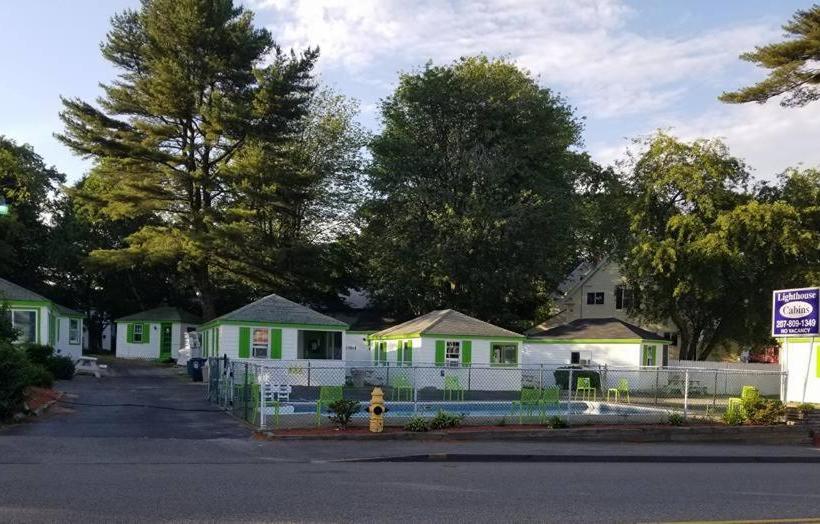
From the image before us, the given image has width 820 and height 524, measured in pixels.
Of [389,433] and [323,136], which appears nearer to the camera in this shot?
[389,433]

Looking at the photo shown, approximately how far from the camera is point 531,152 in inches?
1847

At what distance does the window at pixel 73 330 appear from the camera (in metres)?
42.0

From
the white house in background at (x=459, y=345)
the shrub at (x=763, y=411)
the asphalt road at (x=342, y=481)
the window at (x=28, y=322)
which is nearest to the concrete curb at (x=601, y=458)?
the asphalt road at (x=342, y=481)

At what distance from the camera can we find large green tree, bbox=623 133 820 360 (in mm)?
40812

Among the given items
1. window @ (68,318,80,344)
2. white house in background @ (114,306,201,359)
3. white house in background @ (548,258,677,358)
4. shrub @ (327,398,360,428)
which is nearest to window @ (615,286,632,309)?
white house in background @ (548,258,677,358)

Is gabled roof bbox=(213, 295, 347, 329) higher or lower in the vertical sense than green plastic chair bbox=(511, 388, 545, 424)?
higher

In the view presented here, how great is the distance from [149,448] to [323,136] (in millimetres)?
41912

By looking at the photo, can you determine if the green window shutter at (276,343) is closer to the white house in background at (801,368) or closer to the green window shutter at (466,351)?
the green window shutter at (466,351)

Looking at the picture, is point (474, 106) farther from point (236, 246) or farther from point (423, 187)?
point (236, 246)

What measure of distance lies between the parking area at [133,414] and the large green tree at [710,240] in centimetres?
2554

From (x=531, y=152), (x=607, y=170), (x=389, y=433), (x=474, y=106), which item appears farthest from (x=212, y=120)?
(x=389, y=433)

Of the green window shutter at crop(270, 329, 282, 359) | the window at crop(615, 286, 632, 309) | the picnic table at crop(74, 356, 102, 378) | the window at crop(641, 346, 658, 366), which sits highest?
the window at crop(615, 286, 632, 309)

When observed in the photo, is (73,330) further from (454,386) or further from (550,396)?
(550,396)

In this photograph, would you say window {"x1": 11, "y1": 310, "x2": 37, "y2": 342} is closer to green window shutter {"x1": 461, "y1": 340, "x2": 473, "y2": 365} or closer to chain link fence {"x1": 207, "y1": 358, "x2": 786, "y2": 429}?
chain link fence {"x1": 207, "y1": 358, "x2": 786, "y2": 429}
